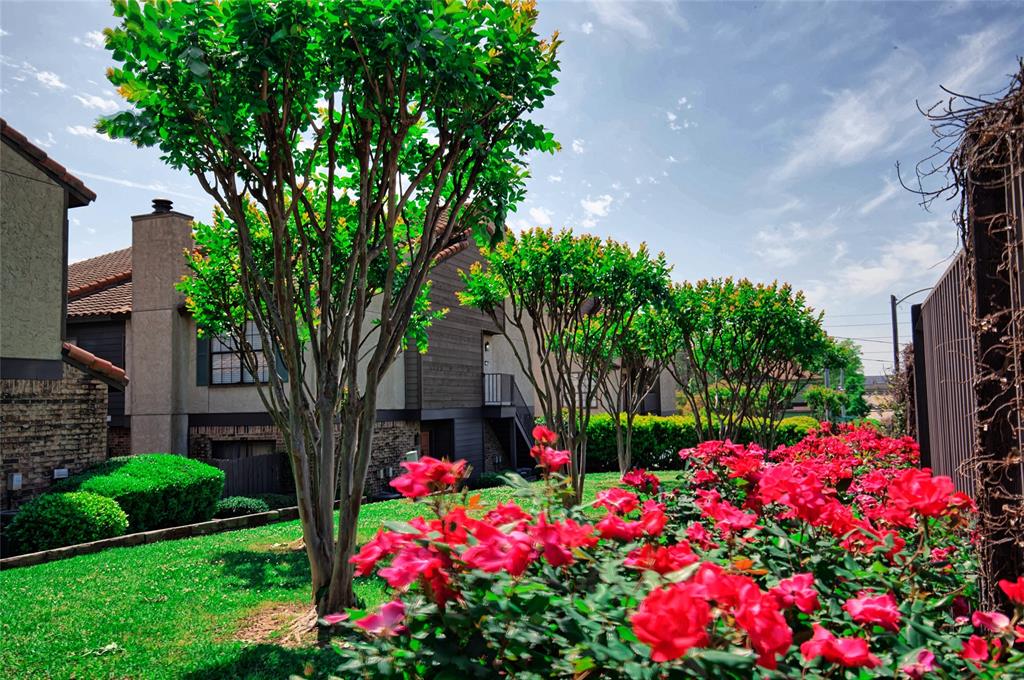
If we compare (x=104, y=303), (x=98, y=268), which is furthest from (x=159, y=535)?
(x=98, y=268)

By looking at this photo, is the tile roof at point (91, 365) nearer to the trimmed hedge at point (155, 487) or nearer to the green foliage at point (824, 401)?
the trimmed hedge at point (155, 487)

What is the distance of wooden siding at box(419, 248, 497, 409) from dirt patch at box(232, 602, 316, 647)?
38.2ft

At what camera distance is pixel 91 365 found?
1246 cm

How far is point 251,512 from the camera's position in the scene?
13047 mm

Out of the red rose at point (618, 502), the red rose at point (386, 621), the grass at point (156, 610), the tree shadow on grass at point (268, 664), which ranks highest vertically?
the red rose at point (618, 502)

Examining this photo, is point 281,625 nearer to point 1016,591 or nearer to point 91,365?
point 1016,591

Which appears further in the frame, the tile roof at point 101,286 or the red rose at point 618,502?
the tile roof at point 101,286

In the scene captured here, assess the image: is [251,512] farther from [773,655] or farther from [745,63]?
[773,655]

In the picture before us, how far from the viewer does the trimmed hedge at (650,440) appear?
22.3 m

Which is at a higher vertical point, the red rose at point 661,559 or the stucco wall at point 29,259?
the stucco wall at point 29,259

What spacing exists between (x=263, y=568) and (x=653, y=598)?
813 cm

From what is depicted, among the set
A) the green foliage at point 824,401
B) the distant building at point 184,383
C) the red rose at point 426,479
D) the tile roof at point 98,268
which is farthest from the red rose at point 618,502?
the green foliage at point 824,401

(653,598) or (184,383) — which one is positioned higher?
(184,383)

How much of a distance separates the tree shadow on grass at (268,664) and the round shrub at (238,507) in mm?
8400
